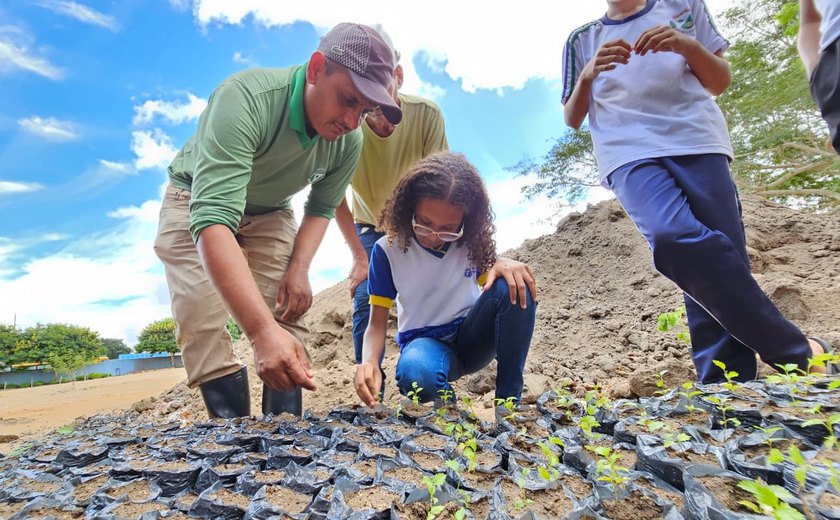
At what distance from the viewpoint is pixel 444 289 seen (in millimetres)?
2021

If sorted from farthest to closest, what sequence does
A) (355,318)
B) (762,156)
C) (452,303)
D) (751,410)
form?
(762,156), (355,318), (452,303), (751,410)

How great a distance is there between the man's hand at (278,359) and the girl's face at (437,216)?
2.53 ft

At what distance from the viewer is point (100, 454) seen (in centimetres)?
151

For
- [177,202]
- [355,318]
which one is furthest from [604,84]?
[177,202]

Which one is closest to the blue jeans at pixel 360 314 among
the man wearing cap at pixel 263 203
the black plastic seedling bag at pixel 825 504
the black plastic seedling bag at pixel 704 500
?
the man wearing cap at pixel 263 203

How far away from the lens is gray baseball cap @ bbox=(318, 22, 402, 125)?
162cm

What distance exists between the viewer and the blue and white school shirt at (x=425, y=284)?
79.4 inches

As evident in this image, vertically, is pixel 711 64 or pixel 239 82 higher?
pixel 239 82

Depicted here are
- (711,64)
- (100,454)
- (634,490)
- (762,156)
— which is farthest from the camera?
(762,156)

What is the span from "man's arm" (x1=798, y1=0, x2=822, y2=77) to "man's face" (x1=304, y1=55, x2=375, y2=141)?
1.49 m

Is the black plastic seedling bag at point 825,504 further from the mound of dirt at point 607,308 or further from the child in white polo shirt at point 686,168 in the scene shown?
the mound of dirt at point 607,308

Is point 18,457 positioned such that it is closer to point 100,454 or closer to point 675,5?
point 100,454

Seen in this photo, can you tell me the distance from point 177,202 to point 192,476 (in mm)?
1344

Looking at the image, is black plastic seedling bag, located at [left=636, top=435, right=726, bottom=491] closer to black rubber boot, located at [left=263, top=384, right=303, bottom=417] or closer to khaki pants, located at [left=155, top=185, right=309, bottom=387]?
black rubber boot, located at [left=263, top=384, right=303, bottom=417]
